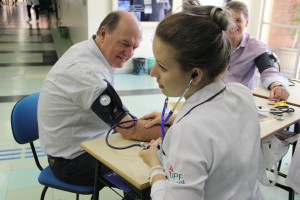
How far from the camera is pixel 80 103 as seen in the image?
1.42 m

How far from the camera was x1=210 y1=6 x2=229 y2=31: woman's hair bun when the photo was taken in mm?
839

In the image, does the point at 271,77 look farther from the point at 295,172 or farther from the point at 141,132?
the point at 141,132

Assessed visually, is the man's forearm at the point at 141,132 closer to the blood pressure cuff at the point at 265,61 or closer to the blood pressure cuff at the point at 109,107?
the blood pressure cuff at the point at 109,107

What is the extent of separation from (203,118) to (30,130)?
118 cm

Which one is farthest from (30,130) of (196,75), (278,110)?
(278,110)

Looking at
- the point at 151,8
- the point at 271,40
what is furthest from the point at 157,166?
the point at 271,40

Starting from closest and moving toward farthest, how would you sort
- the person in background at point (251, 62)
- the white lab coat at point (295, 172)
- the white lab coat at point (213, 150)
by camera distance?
the white lab coat at point (213, 150) < the white lab coat at point (295, 172) < the person in background at point (251, 62)

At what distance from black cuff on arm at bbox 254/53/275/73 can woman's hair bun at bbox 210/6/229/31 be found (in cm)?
152

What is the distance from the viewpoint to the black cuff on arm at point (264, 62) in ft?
7.31

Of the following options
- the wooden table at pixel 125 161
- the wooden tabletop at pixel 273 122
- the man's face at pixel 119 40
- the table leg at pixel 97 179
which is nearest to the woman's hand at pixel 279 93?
the wooden tabletop at pixel 273 122

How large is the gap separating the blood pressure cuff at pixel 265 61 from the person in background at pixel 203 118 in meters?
1.42

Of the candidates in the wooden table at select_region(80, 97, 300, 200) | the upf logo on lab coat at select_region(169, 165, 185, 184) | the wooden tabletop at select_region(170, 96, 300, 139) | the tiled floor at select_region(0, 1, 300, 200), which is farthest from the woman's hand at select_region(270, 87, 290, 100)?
the upf logo on lab coat at select_region(169, 165, 185, 184)

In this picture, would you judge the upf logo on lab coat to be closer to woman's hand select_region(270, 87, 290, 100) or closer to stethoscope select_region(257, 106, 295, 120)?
stethoscope select_region(257, 106, 295, 120)

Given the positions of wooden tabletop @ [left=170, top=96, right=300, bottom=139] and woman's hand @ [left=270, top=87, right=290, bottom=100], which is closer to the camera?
wooden tabletop @ [left=170, top=96, right=300, bottom=139]
